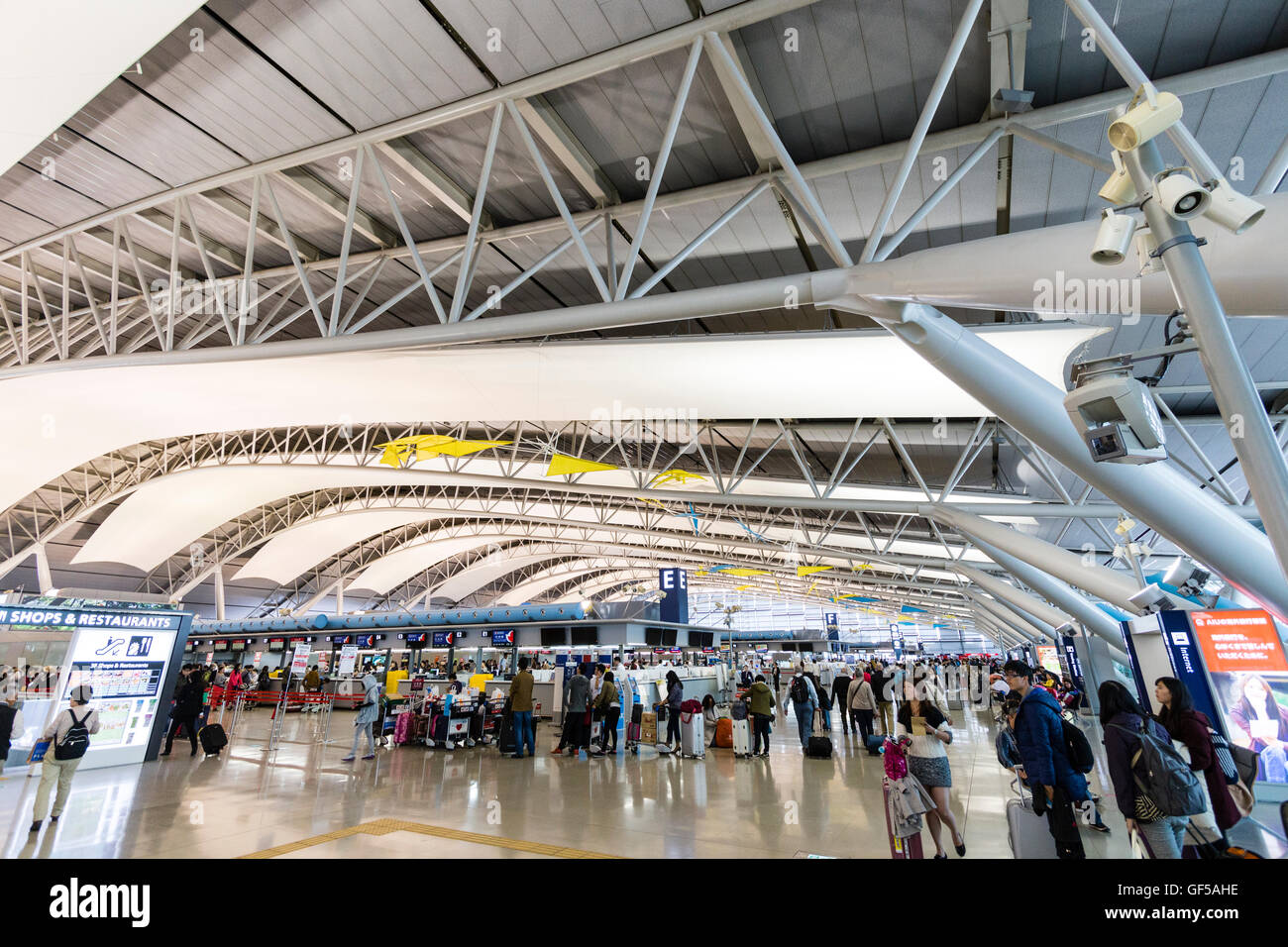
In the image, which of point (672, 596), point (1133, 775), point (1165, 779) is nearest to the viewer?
point (1165, 779)

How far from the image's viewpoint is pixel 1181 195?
268cm

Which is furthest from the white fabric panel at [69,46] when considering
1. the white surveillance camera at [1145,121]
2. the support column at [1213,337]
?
the support column at [1213,337]

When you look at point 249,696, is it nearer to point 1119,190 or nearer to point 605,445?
point 605,445

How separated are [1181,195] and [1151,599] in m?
10.5

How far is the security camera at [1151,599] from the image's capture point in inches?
401

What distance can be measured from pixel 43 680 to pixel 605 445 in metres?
15.6

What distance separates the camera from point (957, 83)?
220 inches

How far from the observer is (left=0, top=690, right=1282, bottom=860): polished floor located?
248 inches

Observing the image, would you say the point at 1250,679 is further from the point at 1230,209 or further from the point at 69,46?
the point at 69,46

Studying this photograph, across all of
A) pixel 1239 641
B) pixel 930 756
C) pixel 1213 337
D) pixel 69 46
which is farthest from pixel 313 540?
pixel 1213 337

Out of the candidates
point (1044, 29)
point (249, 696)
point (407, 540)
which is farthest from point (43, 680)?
point (407, 540)

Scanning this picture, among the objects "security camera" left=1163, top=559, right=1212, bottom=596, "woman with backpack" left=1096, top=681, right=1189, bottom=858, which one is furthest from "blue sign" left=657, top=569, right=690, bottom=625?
"woman with backpack" left=1096, top=681, right=1189, bottom=858

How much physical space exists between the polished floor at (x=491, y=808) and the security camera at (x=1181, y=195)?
585cm

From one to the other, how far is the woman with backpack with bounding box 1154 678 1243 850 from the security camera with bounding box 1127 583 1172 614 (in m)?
5.40
